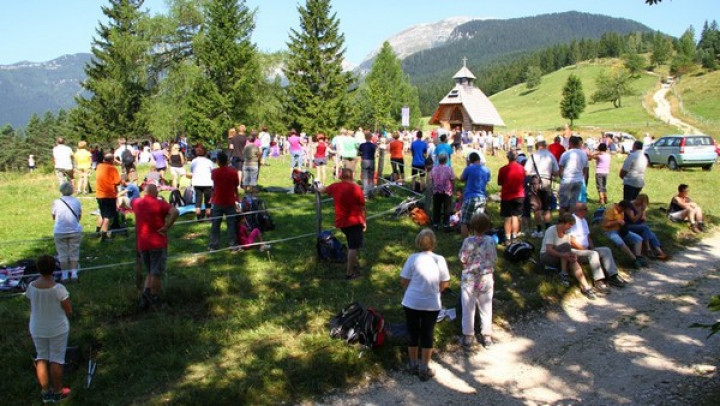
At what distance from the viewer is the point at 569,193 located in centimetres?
1141

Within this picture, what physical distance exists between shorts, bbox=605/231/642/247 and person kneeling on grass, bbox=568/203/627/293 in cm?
111

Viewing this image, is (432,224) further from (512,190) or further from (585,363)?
(585,363)

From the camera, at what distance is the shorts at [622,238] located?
34.2ft

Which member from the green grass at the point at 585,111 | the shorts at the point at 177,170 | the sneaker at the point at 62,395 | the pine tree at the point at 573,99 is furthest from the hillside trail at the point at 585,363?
the pine tree at the point at 573,99

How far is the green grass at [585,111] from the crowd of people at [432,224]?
2013 inches

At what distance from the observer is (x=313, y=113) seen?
48.2 meters

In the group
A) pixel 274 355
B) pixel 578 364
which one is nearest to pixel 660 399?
pixel 578 364

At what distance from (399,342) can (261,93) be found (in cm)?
4730

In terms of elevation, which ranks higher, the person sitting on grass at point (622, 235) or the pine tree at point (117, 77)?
the pine tree at point (117, 77)

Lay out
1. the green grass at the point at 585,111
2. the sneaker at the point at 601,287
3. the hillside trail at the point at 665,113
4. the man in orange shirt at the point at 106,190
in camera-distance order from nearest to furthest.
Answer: the sneaker at the point at 601,287, the man in orange shirt at the point at 106,190, the hillside trail at the point at 665,113, the green grass at the point at 585,111

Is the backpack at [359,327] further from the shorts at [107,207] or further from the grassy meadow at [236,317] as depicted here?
the shorts at [107,207]

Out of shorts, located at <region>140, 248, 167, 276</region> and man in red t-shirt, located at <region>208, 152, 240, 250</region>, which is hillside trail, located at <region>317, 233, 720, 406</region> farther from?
man in red t-shirt, located at <region>208, 152, 240, 250</region>

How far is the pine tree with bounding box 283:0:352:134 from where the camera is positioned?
48.4 meters

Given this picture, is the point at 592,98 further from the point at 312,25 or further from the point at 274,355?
the point at 274,355
